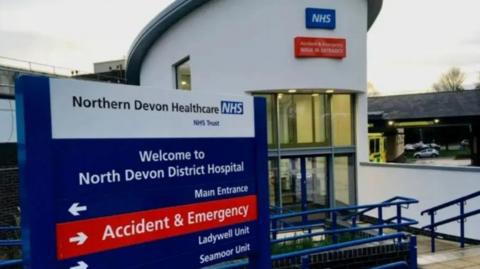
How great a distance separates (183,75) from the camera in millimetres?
14984

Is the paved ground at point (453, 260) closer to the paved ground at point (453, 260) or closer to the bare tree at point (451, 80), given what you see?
the paved ground at point (453, 260)

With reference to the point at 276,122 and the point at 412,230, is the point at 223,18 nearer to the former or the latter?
the point at 276,122

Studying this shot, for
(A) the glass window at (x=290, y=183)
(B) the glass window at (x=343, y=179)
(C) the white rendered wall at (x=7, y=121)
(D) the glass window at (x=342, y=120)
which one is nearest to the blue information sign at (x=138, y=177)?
(A) the glass window at (x=290, y=183)

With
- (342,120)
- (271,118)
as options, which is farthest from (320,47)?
(342,120)

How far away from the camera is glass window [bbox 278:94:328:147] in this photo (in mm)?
13205

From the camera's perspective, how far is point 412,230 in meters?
10.1

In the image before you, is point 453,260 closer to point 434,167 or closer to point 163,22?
point 434,167

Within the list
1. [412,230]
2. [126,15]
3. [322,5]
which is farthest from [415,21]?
[412,230]

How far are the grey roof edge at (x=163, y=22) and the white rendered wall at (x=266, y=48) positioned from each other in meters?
0.52

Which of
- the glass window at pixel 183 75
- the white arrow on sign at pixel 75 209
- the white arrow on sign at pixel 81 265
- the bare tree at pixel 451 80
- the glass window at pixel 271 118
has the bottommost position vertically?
the white arrow on sign at pixel 81 265

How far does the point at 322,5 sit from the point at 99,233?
39.0 feet

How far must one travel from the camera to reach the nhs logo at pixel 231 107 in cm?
304

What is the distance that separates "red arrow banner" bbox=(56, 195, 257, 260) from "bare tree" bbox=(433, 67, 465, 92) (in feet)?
256

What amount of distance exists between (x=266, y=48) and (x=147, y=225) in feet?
34.5
